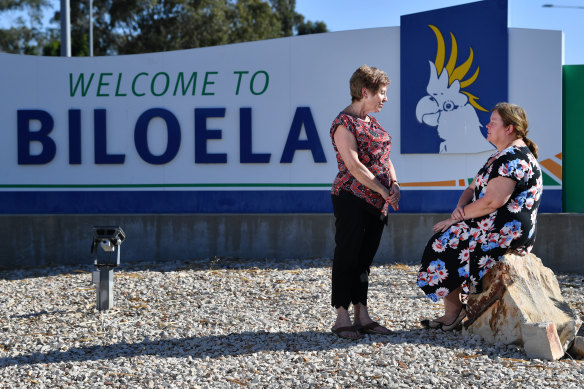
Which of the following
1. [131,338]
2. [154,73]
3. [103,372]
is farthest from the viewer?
[154,73]

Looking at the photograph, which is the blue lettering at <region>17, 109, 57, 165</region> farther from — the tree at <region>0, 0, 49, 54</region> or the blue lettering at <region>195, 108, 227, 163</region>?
the tree at <region>0, 0, 49, 54</region>

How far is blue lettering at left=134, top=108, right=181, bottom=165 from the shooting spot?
8.08 m

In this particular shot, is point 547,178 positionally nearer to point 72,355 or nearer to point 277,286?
point 277,286

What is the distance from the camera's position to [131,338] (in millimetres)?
4605

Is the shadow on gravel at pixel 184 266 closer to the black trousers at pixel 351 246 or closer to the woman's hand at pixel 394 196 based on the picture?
the black trousers at pixel 351 246

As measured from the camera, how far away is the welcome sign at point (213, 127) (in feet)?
25.7

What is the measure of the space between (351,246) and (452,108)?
12.8ft

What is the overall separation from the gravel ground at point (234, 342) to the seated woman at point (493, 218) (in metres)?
0.44

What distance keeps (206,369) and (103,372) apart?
574 mm

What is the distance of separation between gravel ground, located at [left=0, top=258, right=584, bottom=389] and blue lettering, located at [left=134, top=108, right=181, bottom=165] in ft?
5.74

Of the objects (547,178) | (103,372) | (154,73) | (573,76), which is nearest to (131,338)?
(103,372)

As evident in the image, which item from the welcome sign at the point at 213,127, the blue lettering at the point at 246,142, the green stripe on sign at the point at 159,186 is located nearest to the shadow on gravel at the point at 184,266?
the welcome sign at the point at 213,127

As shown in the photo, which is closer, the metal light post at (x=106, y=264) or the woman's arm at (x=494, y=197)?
the woman's arm at (x=494, y=197)

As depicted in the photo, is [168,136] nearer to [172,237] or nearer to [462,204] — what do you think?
[172,237]
